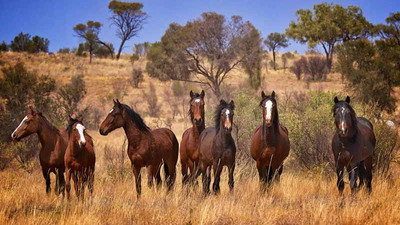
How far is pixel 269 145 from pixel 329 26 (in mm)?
36136

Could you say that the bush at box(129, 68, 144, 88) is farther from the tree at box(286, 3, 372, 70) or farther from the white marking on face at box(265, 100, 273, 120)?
the white marking on face at box(265, 100, 273, 120)

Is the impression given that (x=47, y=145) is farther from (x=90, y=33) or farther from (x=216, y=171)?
(x=90, y=33)

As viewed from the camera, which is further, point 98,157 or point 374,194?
point 98,157

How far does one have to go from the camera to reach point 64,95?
81.9 ft

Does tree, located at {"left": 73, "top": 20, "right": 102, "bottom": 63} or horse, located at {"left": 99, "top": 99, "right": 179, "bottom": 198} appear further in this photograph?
tree, located at {"left": 73, "top": 20, "right": 102, "bottom": 63}

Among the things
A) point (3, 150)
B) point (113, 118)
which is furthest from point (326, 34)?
point (113, 118)

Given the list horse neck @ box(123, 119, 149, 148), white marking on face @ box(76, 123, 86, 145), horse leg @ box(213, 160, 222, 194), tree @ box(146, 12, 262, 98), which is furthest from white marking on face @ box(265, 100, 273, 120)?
tree @ box(146, 12, 262, 98)

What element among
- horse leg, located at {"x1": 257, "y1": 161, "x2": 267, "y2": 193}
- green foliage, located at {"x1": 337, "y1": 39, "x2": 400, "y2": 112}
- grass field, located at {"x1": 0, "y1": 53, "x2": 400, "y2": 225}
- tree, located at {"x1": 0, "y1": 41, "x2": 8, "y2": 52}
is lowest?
grass field, located at {"x1": 0, "y1": 53, "x2": 400, "y2": 225}

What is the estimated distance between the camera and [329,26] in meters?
40.8

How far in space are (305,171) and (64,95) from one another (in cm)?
1823

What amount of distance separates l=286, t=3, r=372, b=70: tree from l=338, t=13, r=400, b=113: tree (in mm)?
14017

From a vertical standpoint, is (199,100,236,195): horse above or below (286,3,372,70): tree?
below

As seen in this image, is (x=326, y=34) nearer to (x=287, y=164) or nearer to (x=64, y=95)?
(x=64, y=95)

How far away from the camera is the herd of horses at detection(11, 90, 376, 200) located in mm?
7363
